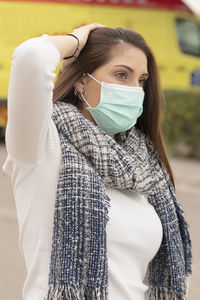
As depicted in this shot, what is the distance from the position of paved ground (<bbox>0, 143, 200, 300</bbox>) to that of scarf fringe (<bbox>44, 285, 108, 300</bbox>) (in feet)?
8.25

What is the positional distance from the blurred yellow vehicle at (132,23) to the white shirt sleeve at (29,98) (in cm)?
916

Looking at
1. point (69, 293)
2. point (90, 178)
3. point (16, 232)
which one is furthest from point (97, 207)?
point (16, 232)

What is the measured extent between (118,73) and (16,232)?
3.84m

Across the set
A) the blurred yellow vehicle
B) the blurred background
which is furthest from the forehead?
the blurred yellow vehicle

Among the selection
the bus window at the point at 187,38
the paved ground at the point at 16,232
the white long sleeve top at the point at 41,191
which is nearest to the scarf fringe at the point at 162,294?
the white long sleeve top at the point at 41,191

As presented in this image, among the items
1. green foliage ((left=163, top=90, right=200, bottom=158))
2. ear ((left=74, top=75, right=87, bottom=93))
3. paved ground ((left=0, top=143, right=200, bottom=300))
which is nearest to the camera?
ear ((left=74, top=75, right=87, bottom=93))

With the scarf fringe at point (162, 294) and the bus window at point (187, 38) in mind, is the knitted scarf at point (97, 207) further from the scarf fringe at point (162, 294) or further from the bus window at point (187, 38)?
the bus window at point (187, 38)

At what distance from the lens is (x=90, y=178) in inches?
83.8

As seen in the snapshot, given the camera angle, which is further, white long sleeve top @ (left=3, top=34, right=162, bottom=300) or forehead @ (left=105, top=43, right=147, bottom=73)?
forehead @ (left=105, top=43, right=147, bottom=73)

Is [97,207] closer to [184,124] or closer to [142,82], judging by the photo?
[142,82]

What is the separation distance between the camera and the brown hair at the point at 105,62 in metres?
2.40

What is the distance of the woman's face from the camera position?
2.35m

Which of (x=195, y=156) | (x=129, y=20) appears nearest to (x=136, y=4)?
(x=129, y=20)

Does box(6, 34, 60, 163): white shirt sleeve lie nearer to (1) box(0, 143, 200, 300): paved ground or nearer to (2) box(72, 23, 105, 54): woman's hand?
(2) box(72, 23, 105, 54): woman's hand
